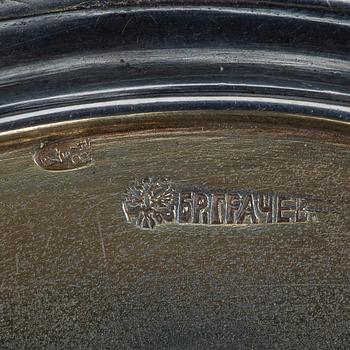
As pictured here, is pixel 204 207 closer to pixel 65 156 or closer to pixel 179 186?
pixel 179 186

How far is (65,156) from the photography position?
1.21m

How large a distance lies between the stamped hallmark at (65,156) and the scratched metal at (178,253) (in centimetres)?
1

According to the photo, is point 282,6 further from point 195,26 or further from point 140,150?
point 140,150

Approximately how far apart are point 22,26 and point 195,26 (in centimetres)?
26

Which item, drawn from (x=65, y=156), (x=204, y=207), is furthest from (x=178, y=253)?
(x=65, y=156)

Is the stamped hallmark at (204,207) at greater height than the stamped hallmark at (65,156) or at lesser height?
lesser

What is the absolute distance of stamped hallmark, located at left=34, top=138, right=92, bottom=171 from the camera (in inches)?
47.4

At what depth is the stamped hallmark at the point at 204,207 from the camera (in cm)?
122

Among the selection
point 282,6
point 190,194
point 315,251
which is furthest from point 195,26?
point 315,251

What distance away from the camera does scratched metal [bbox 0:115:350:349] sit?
1216mm

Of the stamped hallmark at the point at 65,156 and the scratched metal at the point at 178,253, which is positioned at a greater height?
the stamped hallmark at the point at 65,156

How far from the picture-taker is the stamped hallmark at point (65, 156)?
1.21 m

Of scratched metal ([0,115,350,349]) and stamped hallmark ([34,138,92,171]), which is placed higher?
stamped hallmark ([34,138,92,171])

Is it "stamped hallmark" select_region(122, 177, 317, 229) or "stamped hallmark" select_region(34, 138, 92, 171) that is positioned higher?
"stamped hallmark" select_region(34, 138, 92, 171)
